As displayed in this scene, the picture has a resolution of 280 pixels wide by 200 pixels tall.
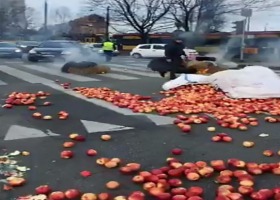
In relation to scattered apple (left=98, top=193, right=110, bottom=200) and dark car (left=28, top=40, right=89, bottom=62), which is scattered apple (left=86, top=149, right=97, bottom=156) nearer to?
scattered apple (left=98, top=193, right=110, bottom=200)

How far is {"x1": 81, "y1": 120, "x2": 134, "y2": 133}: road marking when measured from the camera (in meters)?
5.71

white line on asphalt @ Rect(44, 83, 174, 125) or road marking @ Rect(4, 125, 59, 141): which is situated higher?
white line on asphalt @ Rect(44, 83, 174, 125)

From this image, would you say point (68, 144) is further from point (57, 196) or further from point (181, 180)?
point (181, 180)

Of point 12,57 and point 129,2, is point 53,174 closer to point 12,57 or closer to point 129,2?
point 12,57

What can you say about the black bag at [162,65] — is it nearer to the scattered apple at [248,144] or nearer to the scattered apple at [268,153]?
the scattered apple at [248,144]

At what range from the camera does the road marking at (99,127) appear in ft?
18.7

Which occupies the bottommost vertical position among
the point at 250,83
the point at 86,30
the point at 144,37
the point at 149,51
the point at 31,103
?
the point at 149,51

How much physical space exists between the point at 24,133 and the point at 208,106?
3.31 meters

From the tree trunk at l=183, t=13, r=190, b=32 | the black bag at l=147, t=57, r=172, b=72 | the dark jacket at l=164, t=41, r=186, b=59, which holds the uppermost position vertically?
the tree trunk at l=183, t=13, r=190, b=32

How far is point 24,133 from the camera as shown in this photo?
219 inches

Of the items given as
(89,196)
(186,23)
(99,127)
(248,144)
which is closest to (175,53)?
(99,127)

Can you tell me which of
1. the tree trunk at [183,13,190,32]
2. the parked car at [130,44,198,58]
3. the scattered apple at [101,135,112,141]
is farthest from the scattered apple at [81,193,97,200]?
the tree trunk at [183,13,190,32]

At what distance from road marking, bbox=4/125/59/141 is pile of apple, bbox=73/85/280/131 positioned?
6.22ft

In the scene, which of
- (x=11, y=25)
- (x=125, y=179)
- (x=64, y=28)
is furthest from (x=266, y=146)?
(x=64, y=28)
